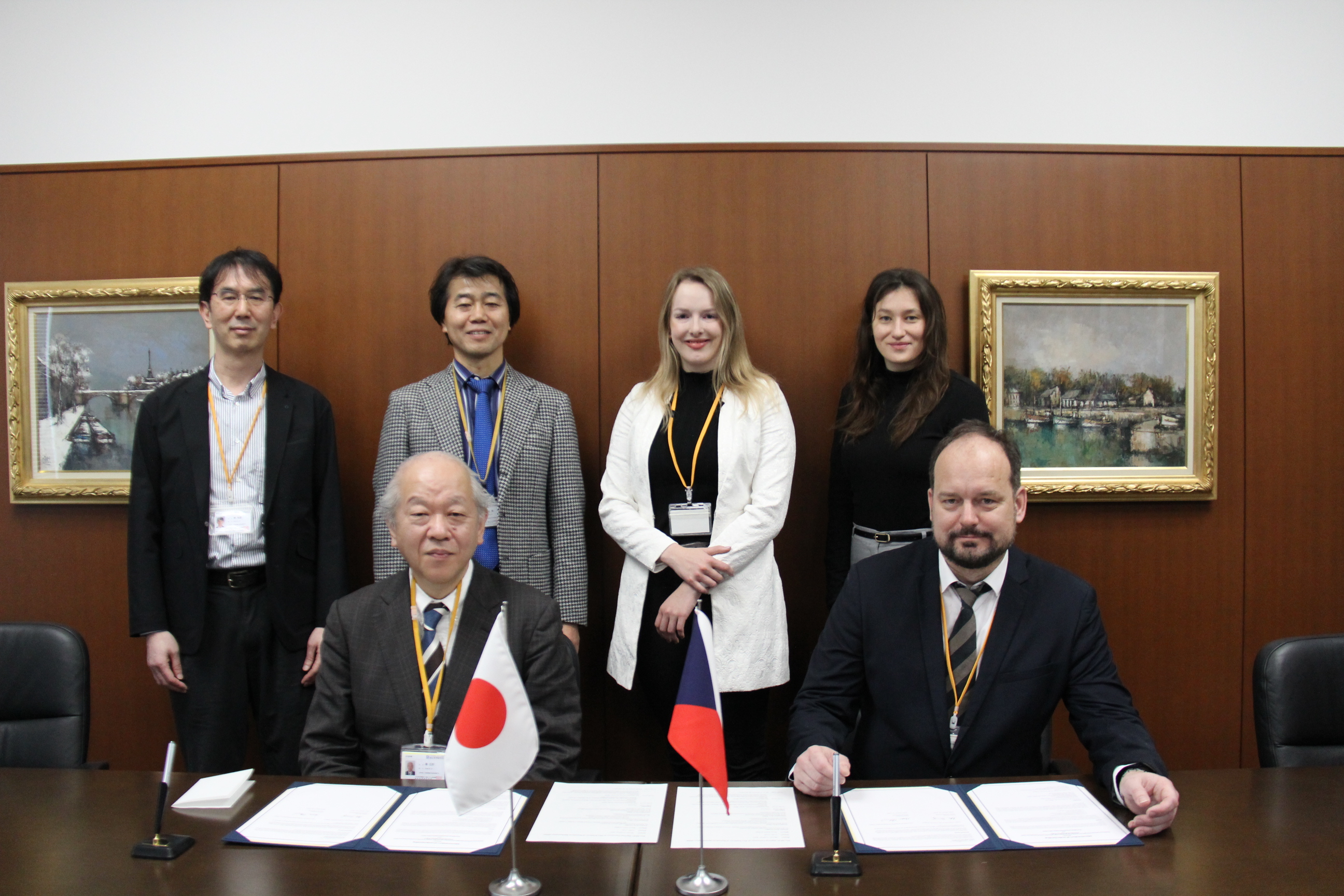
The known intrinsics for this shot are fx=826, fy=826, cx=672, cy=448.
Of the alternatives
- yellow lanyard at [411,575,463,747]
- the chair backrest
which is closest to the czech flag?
yellow lanyard at [411,575,463,747]

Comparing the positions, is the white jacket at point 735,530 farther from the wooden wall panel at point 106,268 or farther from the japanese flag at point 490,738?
the wooden wall panel at point 106,268

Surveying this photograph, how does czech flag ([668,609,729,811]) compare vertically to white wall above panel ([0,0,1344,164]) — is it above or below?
below

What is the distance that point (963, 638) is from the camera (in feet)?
5.96

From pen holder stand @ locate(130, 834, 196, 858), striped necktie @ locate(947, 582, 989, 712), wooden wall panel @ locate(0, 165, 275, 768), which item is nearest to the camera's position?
pen holder stand @ locate(130, 834, 196, 858)

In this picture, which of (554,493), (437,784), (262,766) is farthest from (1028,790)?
(262,766)

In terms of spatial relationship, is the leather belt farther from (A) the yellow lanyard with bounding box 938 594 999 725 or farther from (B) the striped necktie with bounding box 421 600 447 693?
(B) the striped necktie with bounding box 421 600 447 693

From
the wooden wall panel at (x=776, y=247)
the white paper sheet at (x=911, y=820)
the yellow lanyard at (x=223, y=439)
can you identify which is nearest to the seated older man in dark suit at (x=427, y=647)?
the white paper sheet at (x=911, y=820)

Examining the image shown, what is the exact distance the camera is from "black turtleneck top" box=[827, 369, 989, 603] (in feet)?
8.99

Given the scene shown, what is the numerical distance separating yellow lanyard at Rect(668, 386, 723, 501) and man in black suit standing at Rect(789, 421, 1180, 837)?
91 centimetres

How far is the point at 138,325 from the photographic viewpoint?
3.41 meters

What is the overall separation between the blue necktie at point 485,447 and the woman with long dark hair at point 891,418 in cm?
120

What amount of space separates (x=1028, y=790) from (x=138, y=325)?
3608mm

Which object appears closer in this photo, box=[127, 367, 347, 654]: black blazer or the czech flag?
the czech flag

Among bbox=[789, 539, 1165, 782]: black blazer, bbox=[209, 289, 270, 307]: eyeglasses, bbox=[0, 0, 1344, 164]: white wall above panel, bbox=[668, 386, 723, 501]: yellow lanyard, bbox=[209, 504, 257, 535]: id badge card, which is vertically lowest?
bbox=[789, 539, 1165, 782]: black blazer
